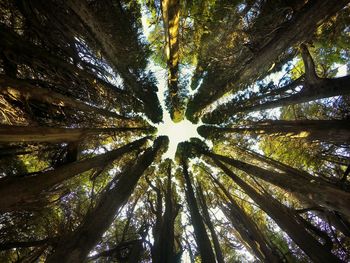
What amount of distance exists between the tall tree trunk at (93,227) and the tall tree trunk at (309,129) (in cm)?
429

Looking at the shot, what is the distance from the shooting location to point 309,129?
648 centimetres

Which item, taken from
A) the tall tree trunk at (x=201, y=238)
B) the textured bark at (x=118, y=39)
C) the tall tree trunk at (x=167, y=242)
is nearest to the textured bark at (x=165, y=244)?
the tall tree trunk at (x=167, y=242)

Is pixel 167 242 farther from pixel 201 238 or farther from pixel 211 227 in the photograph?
pixel 211 227

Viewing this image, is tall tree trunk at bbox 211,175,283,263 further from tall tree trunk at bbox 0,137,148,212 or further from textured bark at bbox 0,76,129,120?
textured bark at bbox 0,76,129,120

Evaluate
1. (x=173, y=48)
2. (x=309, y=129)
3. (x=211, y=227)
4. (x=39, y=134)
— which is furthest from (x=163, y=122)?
(x=39, y=134)

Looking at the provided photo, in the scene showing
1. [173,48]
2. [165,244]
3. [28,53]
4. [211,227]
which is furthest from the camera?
[173,48]

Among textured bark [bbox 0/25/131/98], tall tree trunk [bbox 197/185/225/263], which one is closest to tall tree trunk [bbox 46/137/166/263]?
tall tree trunk [bbox 197/185/225/263]

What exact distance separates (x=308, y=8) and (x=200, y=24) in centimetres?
381

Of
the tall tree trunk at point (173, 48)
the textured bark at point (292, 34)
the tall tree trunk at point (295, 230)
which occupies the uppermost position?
the tall tree trunk at point (173, 48)

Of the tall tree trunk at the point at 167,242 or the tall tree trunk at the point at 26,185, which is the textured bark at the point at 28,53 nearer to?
the tall tree trunk at the point at 26,185

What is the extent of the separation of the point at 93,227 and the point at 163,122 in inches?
331

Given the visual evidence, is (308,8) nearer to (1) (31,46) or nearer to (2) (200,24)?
(2) (200,24)

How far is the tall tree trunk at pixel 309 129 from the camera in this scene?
5.94 metres

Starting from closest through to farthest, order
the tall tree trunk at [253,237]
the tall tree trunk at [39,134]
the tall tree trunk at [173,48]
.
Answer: the tall tree trunk at [39,134]
the tall tree trunk at [253,237]
the tall tree trunk at [173,48]
